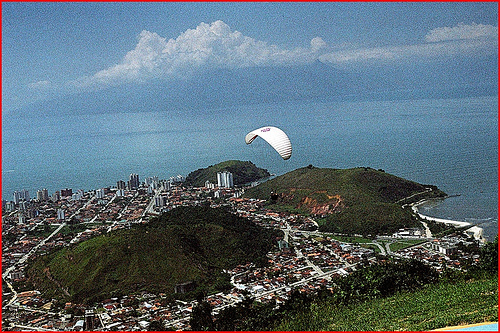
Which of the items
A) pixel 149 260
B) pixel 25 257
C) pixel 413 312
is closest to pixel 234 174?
pixel 25 257

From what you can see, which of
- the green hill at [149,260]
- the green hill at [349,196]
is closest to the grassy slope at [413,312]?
the green hill at [149,260]

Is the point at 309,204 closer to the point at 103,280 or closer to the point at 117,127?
the point at 103,280

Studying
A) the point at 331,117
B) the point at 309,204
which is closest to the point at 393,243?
the point at 309,204

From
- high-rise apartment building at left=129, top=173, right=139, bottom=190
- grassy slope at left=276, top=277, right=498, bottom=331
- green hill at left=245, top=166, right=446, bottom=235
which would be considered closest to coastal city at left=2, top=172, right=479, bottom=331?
high-rise apartment building at left=129, top=173, right=139, bottom=190

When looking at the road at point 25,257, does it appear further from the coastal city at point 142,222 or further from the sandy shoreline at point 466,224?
the sandy shoreline at point 466,224

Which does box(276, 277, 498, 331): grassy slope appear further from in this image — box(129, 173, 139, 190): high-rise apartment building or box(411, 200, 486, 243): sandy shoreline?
box(129, 173, 139, 190): high-rise apartment building
